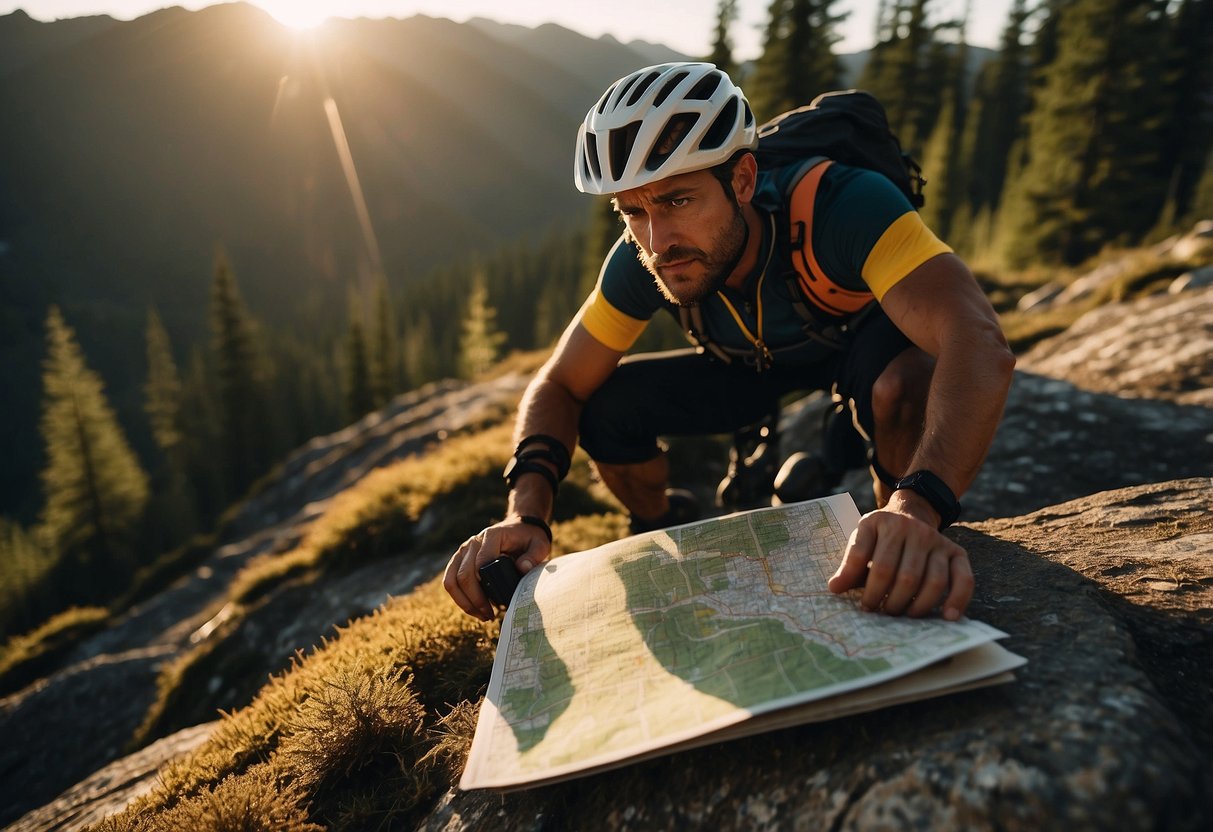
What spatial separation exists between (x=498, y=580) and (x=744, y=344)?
2326mm

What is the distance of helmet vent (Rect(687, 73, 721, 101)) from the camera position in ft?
11.5

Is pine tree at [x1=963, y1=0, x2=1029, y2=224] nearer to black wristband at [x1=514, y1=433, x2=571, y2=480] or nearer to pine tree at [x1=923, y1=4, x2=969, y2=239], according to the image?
pine tree at [x1=923, y1=4, x2=969, y2=239]

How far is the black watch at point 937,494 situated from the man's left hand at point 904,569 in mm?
412

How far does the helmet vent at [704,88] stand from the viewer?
11.5 ft

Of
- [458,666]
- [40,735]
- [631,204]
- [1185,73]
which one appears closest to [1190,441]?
[631,204]

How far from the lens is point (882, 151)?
392 centimetres

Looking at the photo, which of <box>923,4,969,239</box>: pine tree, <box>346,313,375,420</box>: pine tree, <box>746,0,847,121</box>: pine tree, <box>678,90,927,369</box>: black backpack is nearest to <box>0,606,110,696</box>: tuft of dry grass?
<box>678,90,927,369</box>: black backpack

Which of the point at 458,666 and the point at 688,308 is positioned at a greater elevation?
the point at 688,308

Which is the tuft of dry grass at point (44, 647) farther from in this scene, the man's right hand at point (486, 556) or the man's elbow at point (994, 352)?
the man's elbow at point (994, 352)

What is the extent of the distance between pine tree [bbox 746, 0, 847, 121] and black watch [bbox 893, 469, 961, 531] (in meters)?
27.1

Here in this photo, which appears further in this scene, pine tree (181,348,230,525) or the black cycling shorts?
pine tree (181,348,230,525)

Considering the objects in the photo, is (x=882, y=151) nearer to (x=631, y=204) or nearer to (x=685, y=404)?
(x=631, y=204)

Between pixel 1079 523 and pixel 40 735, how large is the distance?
32.5ft

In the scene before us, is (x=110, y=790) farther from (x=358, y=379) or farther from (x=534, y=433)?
(x=358, y=379)
